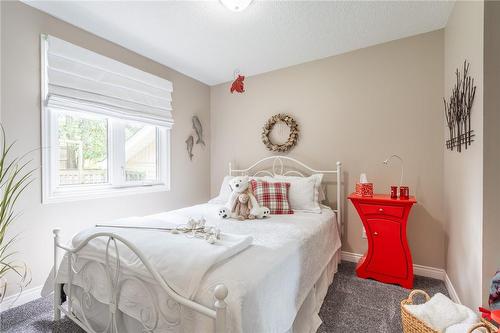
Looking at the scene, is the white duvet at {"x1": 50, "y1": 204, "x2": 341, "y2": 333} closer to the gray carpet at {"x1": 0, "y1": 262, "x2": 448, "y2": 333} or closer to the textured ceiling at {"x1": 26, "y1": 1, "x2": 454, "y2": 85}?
the gray carpet at {"x1": 0, "y1": 262, "x2": 448, "y2": 333}

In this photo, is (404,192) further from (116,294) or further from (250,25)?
(116,294)

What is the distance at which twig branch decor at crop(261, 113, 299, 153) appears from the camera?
3102 mm

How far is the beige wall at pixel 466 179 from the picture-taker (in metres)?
1.46

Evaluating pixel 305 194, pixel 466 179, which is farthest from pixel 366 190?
pixel 466 179

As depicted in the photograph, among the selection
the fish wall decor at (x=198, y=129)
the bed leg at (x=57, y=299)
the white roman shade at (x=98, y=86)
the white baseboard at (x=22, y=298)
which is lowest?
the white baseboard at (x=22, y=298)

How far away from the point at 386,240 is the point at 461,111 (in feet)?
3.95

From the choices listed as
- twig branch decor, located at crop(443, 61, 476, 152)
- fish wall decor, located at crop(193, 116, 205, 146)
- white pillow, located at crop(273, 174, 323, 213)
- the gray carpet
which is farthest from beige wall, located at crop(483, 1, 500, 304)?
fish wall decor, located at crop(193, 116, 205, 146)

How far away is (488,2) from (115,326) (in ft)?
8.75

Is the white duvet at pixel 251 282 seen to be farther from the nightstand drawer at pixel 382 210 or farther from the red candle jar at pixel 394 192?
the red candle jar at pixel 394 192

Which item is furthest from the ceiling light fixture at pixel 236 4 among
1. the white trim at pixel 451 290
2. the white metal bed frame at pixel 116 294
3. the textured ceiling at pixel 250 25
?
the white trim at pixel 451 290

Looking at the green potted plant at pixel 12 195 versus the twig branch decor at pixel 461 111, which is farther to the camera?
the green potted plant at pixel 12 195

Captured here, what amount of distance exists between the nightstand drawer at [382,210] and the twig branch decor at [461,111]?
66 centimetres

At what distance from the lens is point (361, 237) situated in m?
2.72

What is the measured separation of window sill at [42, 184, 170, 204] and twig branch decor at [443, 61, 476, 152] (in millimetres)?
2982
